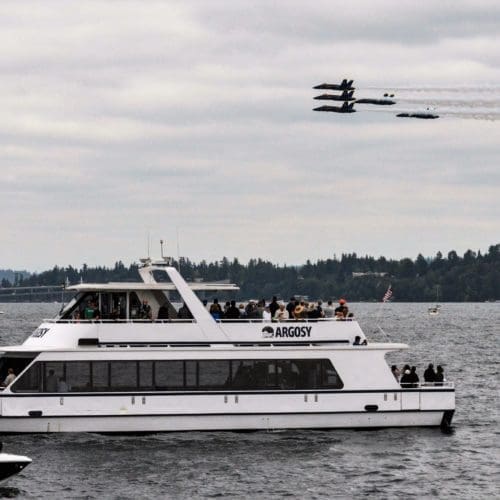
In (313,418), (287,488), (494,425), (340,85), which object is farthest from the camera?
(340,85)

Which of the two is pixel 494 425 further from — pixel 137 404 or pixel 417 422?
pixel 137 404

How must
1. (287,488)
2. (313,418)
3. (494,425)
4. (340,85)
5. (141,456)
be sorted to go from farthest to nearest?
(340,85) → (494,425) → (313,418) → (141,456) → (287,488)

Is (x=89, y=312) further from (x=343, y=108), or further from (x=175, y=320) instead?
(x=343, y=108)

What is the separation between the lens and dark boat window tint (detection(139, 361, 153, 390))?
39.2m

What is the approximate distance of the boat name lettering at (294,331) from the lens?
4053cm

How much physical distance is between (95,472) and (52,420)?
3857 mm

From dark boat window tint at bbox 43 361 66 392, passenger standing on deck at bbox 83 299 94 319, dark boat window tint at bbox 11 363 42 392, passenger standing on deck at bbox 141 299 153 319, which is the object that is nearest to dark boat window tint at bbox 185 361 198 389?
passenger standing on deck at bbox 141 299 153 319

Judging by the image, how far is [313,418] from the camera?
39750 mm

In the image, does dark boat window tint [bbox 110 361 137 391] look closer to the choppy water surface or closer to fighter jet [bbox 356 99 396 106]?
the choppy water surface

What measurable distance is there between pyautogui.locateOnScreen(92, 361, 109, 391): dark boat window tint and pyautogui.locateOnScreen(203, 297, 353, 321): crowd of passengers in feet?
12.7

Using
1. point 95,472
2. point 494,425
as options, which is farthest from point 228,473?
point 494,425

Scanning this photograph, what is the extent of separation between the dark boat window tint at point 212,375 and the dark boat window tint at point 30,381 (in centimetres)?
493

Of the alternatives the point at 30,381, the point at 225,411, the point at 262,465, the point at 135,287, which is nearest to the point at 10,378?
the point at 30,381

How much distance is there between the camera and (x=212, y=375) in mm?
39406
